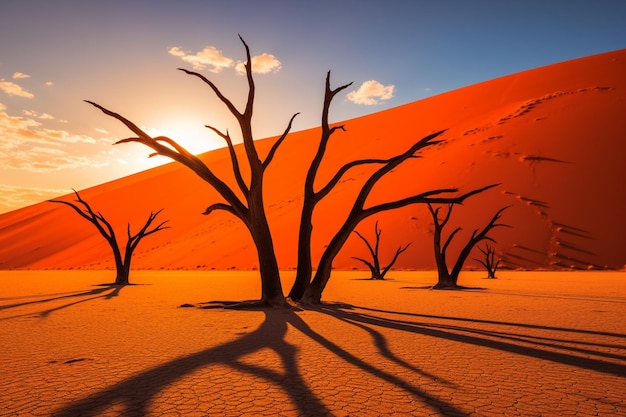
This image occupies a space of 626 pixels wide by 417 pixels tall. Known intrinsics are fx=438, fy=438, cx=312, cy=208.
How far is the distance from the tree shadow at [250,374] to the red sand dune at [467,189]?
2120cm

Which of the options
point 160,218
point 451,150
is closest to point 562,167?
point 451,150

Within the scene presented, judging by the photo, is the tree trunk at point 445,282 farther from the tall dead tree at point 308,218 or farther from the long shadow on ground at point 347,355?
the long shadow on ground at point 347,355

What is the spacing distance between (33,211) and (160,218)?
29.7 m

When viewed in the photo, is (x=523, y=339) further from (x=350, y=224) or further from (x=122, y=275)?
(x=122, y=275)

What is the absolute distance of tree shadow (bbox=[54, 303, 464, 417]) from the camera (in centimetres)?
289

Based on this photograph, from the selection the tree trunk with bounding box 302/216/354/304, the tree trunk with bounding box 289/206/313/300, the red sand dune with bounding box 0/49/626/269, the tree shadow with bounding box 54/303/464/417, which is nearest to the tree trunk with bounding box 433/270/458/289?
the tree trunk with bounding box 302/216/354/304

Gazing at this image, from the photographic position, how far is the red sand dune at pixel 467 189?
2514 centimetres

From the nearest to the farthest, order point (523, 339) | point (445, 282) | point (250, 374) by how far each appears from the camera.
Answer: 1. point (250, 374)
2. point (523, 339)
3. point (445, 282)

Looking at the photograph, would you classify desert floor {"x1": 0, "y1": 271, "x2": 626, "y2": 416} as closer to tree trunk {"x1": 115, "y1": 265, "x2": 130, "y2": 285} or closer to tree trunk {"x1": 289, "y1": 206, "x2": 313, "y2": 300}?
tree trunk {"x1": 289, "y1": 206, "x2": 313, "y2": 300}

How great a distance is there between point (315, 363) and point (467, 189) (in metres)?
26.1

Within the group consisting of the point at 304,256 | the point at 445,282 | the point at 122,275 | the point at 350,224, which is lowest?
the point at 445,282

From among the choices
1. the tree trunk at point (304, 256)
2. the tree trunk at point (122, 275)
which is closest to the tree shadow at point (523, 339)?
the tree trunk at point (304, 256)

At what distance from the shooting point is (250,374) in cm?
375

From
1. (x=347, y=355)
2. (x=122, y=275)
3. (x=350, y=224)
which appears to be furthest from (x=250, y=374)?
(x=122, y=275)
